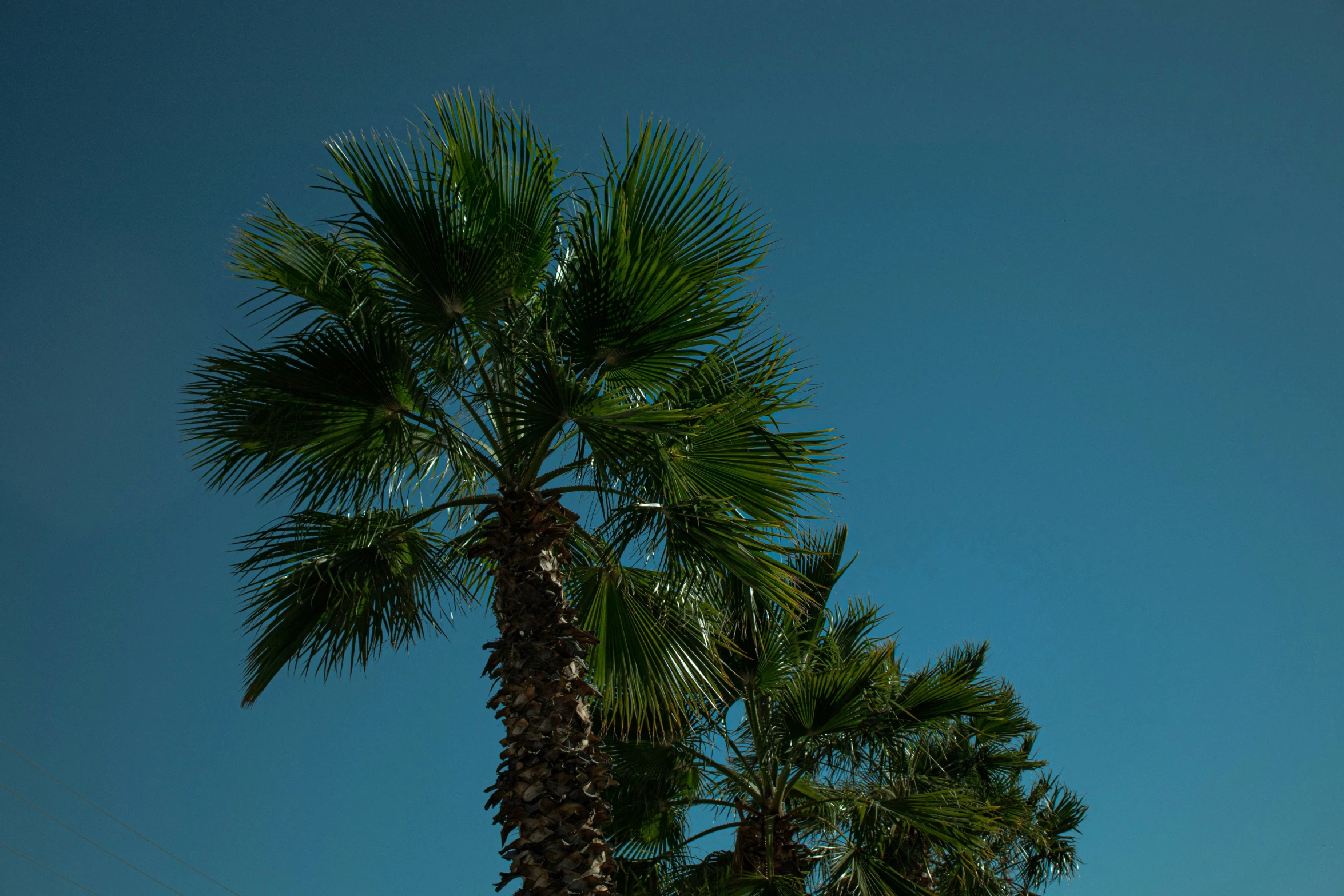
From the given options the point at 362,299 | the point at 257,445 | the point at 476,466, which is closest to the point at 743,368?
the point at 476,466

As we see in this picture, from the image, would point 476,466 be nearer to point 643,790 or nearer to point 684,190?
point 684,190

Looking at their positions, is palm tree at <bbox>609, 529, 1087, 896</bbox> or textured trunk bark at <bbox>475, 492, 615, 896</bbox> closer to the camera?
textured trunk bark at <bbox>475, 492, 615, 896</bbox>

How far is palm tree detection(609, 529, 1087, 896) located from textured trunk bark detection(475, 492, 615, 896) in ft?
7.07

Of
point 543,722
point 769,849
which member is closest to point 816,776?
point 769,849

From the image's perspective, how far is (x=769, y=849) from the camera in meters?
7.92

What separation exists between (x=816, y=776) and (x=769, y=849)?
2.60 ft

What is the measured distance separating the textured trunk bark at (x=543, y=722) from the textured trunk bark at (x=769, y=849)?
3.49 meters

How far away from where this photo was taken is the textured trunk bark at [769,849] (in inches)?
309

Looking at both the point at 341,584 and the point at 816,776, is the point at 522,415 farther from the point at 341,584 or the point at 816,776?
the point at 816,776

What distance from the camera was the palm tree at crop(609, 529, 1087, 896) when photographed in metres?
7.36

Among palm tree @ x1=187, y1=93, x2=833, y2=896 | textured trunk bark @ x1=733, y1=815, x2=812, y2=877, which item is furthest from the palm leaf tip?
textured trunk bark @ x1=733, y1=815, x2=812, y2=877

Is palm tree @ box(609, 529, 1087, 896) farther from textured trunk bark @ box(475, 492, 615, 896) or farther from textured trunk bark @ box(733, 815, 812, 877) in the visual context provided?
textured trunk bark @ box(475, 492, 615, 896)

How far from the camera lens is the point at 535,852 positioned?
15.0 feet

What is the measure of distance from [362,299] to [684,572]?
256 cm
